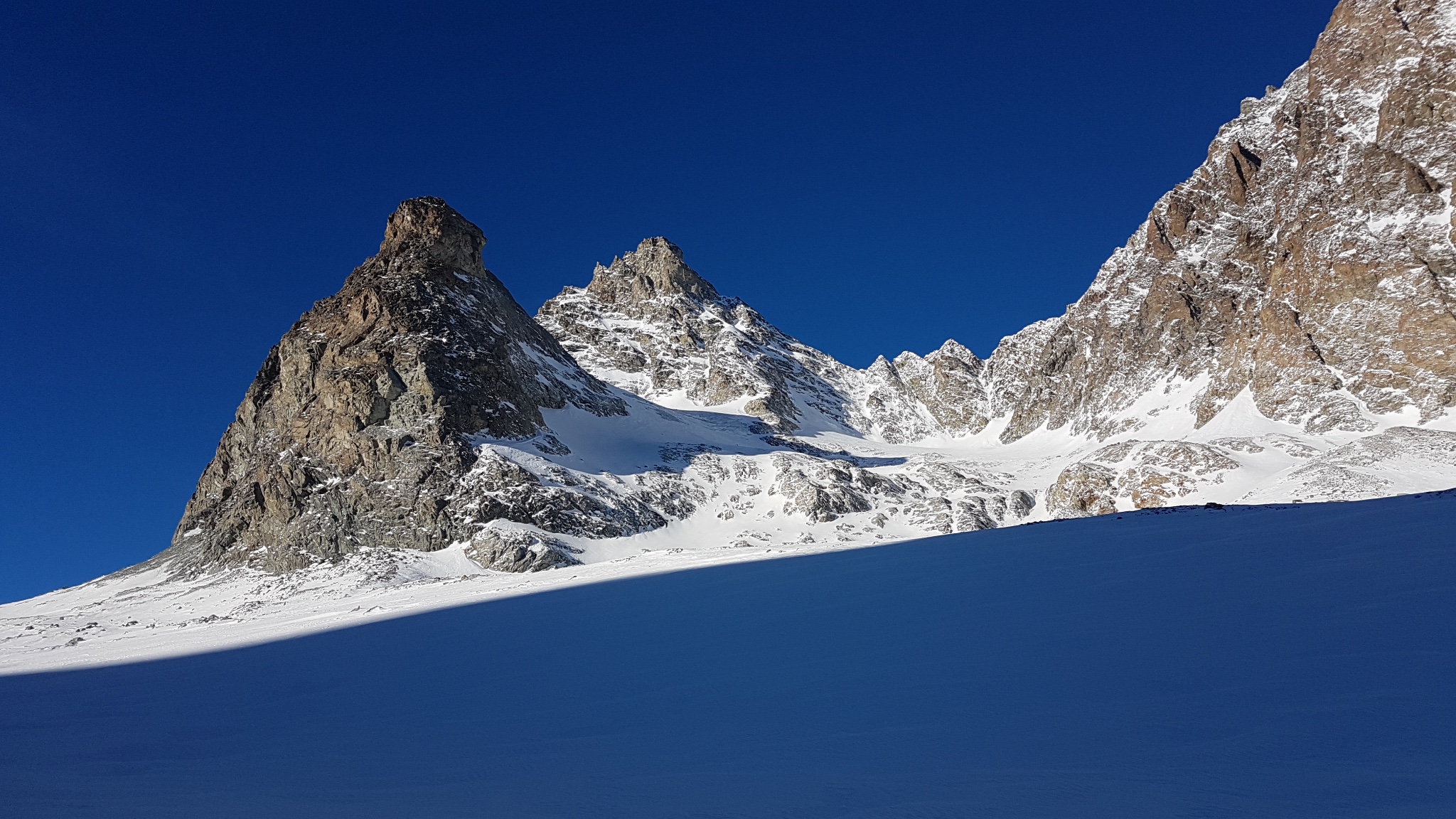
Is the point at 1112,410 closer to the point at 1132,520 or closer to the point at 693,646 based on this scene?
the point at 1132,520

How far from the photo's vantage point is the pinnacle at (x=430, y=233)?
253 feet

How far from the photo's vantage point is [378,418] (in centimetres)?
6103

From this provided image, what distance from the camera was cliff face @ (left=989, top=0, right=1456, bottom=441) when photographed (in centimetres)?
5816

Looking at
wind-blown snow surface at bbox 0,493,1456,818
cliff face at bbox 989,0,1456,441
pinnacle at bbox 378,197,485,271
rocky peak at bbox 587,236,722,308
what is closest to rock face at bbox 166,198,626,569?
pinnacle at bbox 378,197,485,271

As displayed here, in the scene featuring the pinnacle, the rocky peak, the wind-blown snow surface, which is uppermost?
the rocky peak

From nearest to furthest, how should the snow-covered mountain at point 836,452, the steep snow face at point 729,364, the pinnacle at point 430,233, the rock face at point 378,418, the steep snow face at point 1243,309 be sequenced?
the snow-covered mountain at point 836,452, the rock face at point 378,418, the steep snow face at point 1243,309, the pinnacle at point 430,233, the steep snow face at point 729,364

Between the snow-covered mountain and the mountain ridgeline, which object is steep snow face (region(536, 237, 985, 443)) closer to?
the mountain ridgeline

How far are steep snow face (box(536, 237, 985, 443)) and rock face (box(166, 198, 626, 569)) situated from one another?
53774 mm

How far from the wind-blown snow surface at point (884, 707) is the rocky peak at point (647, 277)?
148938mm

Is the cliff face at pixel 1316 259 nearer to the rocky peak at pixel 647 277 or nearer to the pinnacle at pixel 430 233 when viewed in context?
the pinnacle at pixel 430 233

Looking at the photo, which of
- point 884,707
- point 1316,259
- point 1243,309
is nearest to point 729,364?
point 1243,309

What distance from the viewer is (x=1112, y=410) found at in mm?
95625

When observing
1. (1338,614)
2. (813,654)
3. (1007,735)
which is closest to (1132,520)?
(1338,614)

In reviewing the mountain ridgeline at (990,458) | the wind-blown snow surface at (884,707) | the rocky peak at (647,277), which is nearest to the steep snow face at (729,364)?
the rocky peak at (647,277)
